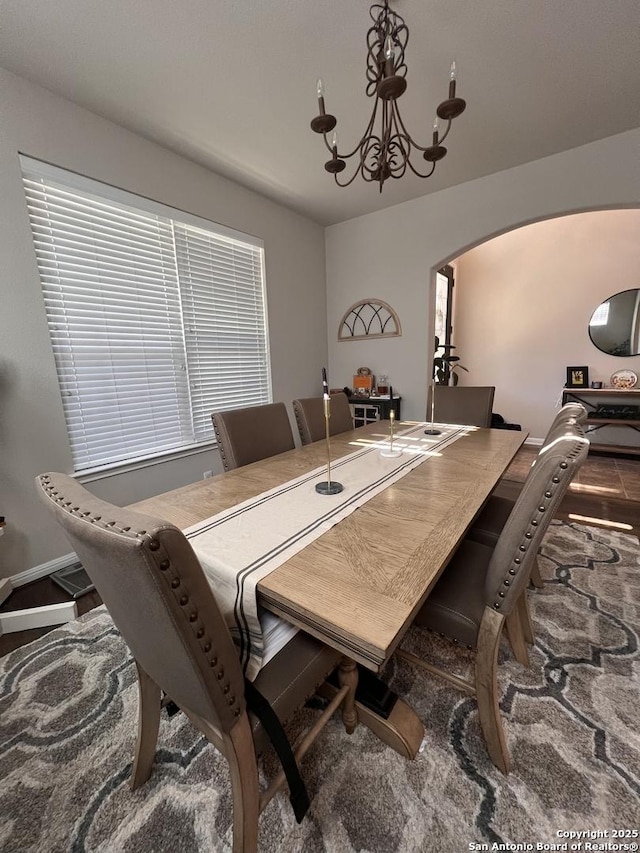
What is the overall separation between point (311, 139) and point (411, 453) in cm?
221

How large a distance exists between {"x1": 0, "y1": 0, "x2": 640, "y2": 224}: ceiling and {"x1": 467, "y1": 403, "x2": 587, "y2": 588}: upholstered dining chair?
5.77ft

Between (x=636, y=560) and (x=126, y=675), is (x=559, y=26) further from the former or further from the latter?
(x=126, y=675)

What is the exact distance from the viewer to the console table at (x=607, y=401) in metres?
3.59

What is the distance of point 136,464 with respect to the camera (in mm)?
2365

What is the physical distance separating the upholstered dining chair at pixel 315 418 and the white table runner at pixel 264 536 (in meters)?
0.60

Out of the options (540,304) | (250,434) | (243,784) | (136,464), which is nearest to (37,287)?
(136,464)

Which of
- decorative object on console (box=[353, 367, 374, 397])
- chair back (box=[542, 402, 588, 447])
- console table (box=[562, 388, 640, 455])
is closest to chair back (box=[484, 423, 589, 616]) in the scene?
chair back (box=[542, 402, 588, 447])

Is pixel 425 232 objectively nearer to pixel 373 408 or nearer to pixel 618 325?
pixel 373 408

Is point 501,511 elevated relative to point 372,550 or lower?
lower

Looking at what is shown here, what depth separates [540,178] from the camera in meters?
2.57

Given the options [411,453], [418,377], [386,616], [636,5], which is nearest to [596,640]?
[411,453]

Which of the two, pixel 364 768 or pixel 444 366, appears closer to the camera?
pixel 364 768

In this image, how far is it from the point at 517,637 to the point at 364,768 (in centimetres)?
Answer: 71

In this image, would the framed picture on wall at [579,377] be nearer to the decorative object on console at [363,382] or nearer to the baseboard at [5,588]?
the decorative object on console at [363,382]
